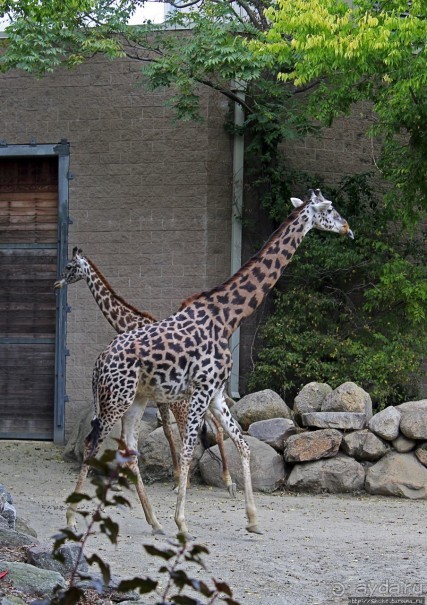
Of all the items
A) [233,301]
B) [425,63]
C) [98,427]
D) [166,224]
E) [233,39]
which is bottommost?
[98,427]

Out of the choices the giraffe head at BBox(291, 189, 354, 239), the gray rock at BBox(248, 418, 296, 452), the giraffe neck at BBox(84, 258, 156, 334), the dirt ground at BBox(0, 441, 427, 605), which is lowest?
the dirt ground at BBox(0, 441, 427, 605)

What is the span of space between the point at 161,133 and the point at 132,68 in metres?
1.01

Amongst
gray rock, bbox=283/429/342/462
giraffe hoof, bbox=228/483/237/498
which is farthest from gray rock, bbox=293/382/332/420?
giraffe hoof, bbox=228/483/237/498

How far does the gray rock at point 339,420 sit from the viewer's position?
425 inches

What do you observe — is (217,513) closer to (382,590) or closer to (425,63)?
(382,590)

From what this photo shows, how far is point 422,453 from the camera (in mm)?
10688

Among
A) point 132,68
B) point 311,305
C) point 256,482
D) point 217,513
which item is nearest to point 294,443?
point 256,482

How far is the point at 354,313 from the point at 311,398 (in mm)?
2377

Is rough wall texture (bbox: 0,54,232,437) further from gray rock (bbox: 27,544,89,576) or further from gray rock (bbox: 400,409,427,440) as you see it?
gray rock (bbox: 27,544,89,576)

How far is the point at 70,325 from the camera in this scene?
533 inches

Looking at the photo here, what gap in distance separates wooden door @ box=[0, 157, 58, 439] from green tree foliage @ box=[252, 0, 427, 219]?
15.6ft

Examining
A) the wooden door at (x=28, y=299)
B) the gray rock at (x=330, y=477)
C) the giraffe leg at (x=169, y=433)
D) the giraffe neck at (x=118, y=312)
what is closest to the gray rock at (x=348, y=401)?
the gray rock at (x=330, y=477)

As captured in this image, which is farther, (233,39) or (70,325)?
(70,325)

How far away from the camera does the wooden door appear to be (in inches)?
542
